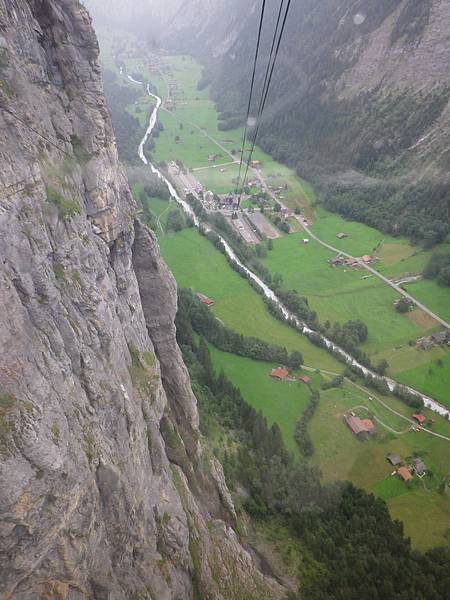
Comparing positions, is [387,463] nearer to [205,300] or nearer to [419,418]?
[419,418]

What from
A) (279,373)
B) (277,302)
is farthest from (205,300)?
(279,373)

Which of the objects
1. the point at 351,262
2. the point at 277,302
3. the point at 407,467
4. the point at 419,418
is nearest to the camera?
the point at 407,467

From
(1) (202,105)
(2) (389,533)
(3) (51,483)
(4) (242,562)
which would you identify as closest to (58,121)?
(3) (51,483)

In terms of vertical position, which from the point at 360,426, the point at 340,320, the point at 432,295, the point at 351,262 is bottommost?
the point at 360,426

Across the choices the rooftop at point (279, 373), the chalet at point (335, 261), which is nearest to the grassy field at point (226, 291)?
the rooftop at point (279, 373)

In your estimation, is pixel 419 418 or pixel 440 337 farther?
pixel 440 337

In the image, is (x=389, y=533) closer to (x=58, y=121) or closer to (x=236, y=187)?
(x=58, y=121)

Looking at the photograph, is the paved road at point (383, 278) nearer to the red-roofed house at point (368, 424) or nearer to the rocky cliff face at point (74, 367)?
the red-roofed house at point (368, 424)

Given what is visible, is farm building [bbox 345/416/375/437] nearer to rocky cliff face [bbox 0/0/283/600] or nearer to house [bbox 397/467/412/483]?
house [bbox 397/467/412/483]
